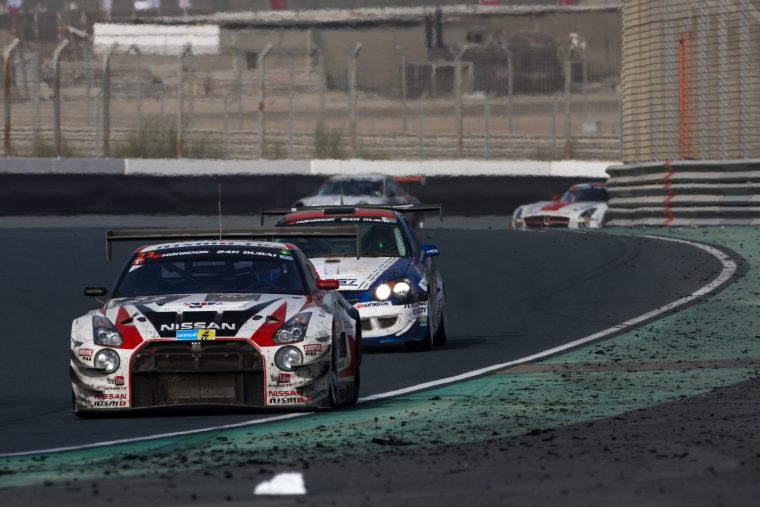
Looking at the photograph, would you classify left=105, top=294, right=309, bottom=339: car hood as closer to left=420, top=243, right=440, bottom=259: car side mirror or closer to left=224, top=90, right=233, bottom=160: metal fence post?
left=420, top=243, right=440, bottom=259: car side mirror

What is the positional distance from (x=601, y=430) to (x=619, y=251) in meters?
15.9

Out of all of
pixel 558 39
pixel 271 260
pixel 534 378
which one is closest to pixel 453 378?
pixel 534 378

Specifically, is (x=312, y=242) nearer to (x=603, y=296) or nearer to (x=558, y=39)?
(x=603, y=296)

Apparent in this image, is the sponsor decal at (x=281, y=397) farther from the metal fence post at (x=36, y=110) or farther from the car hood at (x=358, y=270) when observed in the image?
the metal fence post at (x=36, y=110)

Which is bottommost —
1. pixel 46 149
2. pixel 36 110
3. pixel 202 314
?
pixel 202 314

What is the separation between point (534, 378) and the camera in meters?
12.9

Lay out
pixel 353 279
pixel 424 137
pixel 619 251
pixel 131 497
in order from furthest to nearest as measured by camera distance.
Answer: pixel 424 137 → pixel 619 251 → pixel 353 279 → pixel 131 497

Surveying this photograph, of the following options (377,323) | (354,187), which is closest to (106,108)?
(354,187)

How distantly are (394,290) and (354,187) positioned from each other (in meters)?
21.8

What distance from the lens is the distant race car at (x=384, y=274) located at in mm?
15820

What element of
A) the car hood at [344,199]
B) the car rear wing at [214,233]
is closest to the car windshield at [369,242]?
the car rear wing at [214,233]

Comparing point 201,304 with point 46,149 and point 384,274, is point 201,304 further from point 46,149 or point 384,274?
point 46,149

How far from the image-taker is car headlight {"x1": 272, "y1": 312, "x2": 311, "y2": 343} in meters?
10.9

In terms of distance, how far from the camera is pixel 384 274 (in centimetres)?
1606
